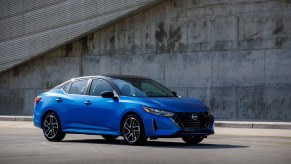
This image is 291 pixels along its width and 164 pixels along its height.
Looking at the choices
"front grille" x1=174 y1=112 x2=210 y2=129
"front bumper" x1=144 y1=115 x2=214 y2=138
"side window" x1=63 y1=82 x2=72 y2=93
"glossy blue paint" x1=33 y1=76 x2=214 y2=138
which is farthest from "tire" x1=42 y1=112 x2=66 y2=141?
"front grille" x1=174 y1=112 x2=210 y2=129

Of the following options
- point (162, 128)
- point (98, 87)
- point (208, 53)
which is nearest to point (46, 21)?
point (208, 53)

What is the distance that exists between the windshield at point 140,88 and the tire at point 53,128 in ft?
5.45

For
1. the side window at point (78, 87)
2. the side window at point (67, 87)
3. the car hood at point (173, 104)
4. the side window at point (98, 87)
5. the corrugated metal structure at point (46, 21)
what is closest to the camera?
the car hood at point (173, 104)

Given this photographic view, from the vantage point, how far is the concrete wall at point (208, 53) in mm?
27031

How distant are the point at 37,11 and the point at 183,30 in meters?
7.49

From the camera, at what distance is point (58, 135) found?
1566cm

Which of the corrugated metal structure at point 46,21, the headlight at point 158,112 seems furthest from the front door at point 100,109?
the corrugated metal structure at point 46,21

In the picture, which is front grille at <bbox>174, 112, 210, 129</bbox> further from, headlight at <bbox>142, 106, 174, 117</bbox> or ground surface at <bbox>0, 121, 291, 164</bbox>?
ground surface at <bbox>0, 121, 291, 164</bbox>

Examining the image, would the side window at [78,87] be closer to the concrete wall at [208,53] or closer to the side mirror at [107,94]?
the side mirror at [107,94]

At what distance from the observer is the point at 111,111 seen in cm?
1453

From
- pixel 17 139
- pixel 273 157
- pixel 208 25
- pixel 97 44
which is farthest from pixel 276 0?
pixel 273 157

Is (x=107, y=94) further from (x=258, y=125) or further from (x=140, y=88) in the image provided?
(x=258, y=125)

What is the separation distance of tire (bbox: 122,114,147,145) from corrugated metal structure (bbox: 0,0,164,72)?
52.9 feet

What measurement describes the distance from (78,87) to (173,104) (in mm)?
2702
